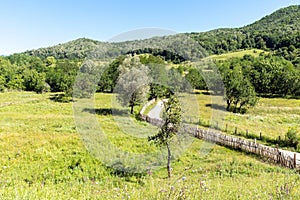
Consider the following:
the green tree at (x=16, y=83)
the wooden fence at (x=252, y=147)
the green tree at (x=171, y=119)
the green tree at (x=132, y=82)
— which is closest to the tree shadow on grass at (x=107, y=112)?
the green tree at (x=132, y=82)

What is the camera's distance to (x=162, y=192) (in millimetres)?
4461

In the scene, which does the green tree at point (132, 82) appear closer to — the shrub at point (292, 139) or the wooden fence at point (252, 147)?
the wooden fence at point (252, 147)

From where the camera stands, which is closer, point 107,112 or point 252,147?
point 252,147

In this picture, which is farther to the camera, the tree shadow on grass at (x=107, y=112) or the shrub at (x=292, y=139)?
the tree shadow on grass at (x=107, y=112)

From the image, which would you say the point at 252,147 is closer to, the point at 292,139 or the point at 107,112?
the point at 292,139

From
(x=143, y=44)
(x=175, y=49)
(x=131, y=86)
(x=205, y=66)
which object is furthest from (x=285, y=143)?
(x=131, y=86)

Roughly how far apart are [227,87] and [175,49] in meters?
36.9

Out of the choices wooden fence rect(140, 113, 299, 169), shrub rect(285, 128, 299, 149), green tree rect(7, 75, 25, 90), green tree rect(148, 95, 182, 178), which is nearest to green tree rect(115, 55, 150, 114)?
wooden fence rect(140, 113, 299, 169)

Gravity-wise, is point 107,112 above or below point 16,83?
below

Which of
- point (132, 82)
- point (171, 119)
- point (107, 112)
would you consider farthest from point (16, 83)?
point (171, 119)

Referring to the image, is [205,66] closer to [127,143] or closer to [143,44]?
[143,44]

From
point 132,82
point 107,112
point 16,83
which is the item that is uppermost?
point 132,82

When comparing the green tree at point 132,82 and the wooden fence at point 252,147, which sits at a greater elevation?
the green tree at point 132,82

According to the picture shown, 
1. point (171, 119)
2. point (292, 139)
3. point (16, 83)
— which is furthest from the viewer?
point (16, 83)
